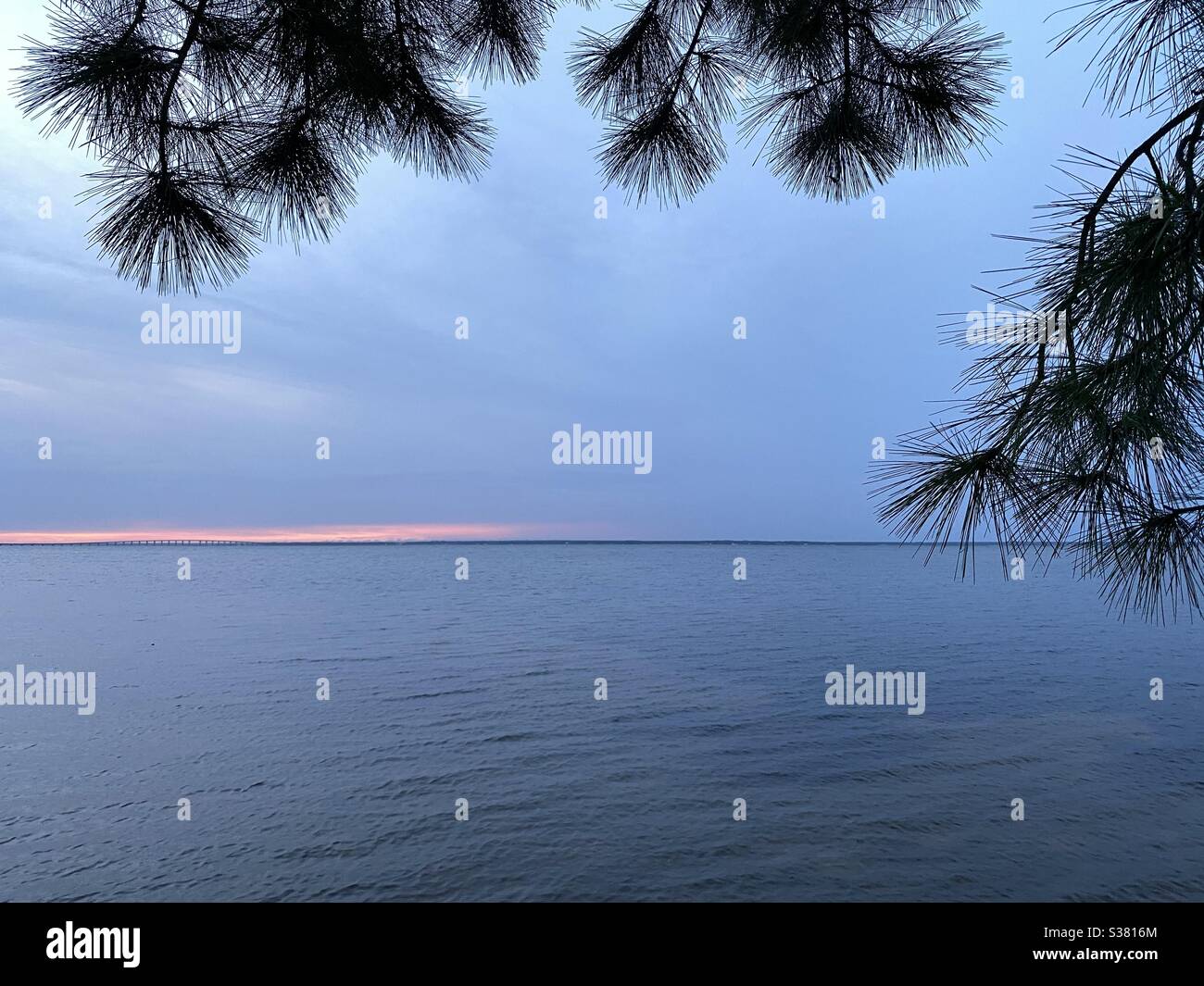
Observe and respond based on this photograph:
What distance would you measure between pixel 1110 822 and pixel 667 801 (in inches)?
240

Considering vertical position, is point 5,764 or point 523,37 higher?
point 523,37

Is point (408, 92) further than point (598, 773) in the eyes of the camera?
No

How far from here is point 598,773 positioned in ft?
36.0

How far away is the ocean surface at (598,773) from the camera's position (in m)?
7.75

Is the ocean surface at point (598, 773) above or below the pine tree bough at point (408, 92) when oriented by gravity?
below

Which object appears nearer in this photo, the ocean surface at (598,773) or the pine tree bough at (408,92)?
the pine tree bough at (408,92)

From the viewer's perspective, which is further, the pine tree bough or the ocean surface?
the ocean surface

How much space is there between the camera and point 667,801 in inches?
386

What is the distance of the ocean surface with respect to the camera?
775 centimetres

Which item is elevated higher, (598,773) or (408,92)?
(408,92)
